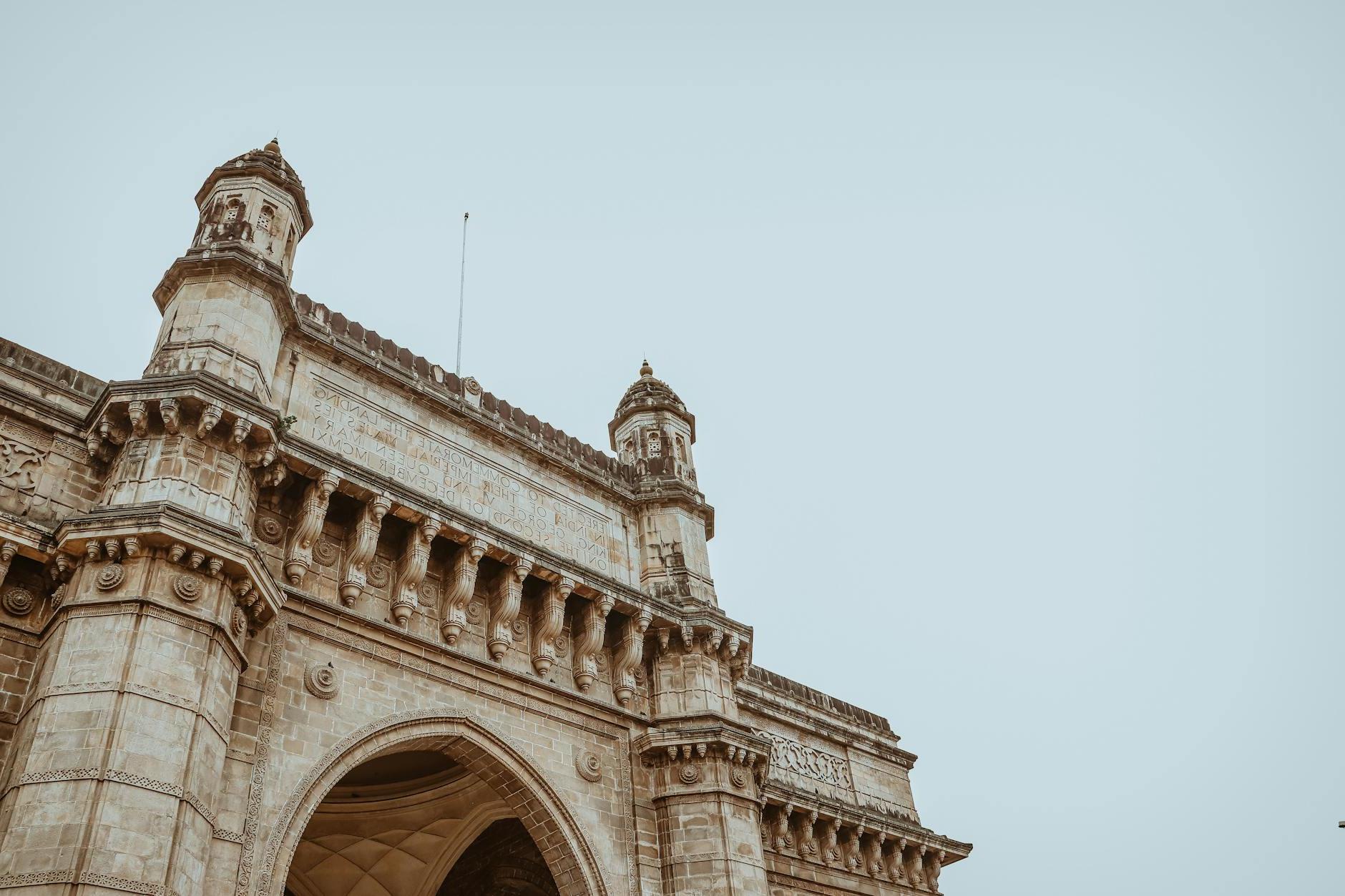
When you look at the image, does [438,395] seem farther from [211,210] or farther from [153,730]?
[153,730]

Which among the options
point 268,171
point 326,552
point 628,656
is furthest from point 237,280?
point 628,656

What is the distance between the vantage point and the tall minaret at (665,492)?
16.3 metres

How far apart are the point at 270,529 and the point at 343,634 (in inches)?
59.5

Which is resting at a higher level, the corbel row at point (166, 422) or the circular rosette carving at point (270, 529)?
the corbel row at point (166, 422)

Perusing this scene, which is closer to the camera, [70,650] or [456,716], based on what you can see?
[70,650]

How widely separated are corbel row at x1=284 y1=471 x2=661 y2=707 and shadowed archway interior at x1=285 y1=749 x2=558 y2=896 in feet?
11.3

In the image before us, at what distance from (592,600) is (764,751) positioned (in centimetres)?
339

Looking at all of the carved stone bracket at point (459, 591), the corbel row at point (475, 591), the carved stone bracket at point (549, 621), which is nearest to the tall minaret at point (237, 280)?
the corbel row at point (475, 591)

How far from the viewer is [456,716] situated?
12.5m

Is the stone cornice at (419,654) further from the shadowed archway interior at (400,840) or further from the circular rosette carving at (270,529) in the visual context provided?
the shadowed archway interior at (400,840)

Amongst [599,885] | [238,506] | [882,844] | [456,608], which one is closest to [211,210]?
[238,506]

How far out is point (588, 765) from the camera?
538 inches

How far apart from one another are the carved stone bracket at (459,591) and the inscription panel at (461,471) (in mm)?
640

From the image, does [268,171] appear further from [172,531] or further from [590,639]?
[590,639]
